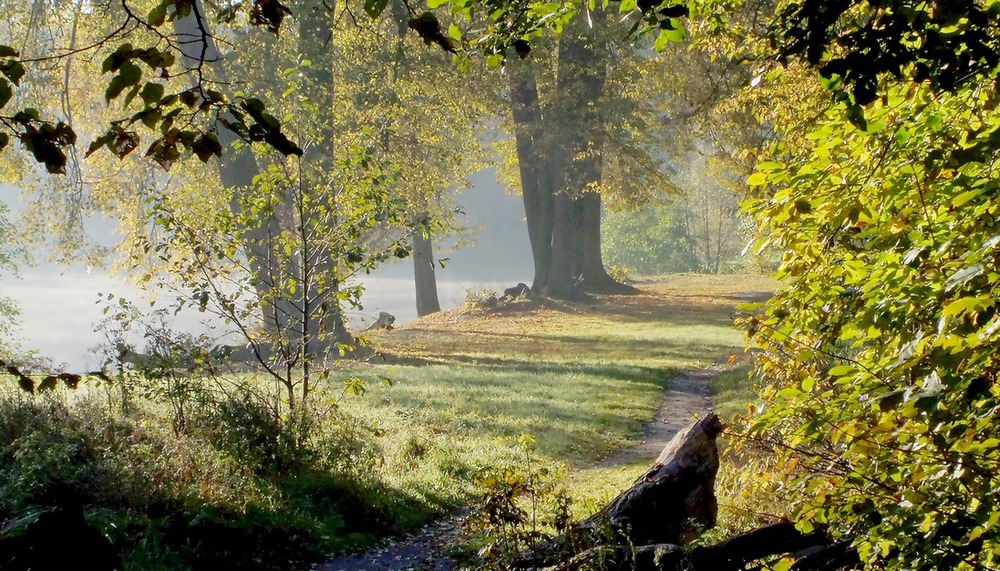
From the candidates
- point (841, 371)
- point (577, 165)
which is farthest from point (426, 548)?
point (577, 165)

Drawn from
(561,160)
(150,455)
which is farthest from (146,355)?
(561,160)

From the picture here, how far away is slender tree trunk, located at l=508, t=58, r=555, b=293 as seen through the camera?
2731cm

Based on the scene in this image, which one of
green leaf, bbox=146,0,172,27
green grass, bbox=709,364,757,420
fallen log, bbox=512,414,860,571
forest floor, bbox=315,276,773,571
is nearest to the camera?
green leaf, bbox=146,0,172,27

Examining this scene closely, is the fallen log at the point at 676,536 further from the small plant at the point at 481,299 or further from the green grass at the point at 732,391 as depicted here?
the small plant at the point at 481,299

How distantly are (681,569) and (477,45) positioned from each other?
2.99 m

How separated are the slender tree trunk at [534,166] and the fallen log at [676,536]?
20134 mm

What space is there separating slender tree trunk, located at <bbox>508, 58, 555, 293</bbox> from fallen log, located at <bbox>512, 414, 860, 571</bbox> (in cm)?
2013

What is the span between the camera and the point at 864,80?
A: 256 cm

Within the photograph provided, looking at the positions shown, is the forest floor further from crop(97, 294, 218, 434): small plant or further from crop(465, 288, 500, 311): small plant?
crop(97, 294, 218, 434): small plant

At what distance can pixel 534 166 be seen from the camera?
Answer: 3027cm

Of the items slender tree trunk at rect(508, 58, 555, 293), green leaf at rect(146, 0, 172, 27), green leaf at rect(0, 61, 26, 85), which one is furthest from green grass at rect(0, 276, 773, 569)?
slender tree trunk at rect(508, 58, 555, 293)

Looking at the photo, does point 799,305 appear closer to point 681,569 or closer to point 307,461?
point 681,569

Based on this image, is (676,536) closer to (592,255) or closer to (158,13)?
(158,13)

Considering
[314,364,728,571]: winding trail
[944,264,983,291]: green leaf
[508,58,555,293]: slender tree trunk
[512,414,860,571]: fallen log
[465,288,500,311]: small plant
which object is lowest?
[314,364,728,571]: winding trail
